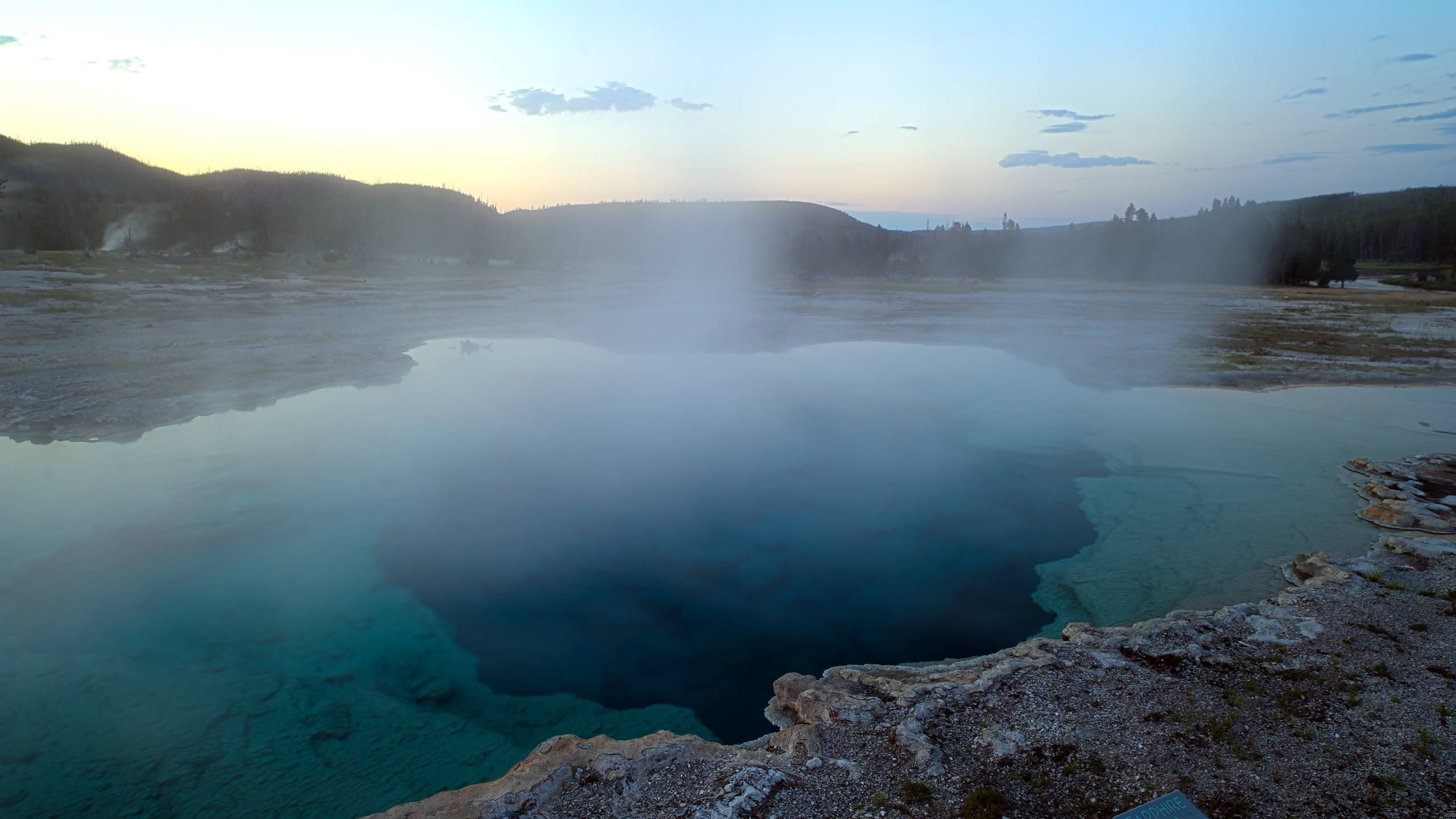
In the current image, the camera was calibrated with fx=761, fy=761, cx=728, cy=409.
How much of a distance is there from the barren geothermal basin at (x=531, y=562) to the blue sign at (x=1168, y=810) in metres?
1.87

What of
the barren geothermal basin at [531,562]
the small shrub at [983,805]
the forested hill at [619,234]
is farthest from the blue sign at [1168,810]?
the forested hill at [619,234]

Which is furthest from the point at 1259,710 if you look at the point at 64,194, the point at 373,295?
the point at 64,194

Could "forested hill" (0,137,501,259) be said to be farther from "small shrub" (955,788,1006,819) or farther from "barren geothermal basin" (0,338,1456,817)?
"small shrub" (955,788,1006,819)

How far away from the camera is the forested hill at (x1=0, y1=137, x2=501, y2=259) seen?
38406 mm

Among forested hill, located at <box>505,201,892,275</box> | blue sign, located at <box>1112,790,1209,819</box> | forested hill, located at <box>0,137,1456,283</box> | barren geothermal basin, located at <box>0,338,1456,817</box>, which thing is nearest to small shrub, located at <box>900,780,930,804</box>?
blue sign, located at <box>1112,790,1209,819</box>

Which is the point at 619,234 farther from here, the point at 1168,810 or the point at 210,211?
the point at 1168,810

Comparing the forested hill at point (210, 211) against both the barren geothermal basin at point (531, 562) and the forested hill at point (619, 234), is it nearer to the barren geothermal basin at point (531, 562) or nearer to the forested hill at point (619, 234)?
the forested hill at point (619, 234)

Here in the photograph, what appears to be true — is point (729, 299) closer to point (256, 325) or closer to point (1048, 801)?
point (256, 325)

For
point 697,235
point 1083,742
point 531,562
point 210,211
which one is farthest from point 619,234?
point 1083,742

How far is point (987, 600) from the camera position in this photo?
18.4ft

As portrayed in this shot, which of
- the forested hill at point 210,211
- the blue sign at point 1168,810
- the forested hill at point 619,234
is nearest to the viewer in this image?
the blue sign at point 1168,810

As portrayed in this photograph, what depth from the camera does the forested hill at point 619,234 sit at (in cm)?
4053

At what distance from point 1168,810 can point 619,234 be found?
74943 millimetres

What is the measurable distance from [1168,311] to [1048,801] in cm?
2672
